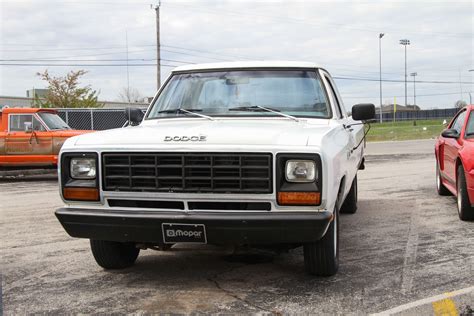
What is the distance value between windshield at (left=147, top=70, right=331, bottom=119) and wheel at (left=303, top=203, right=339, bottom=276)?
3.79ft

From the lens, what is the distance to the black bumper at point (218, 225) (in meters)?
3.76

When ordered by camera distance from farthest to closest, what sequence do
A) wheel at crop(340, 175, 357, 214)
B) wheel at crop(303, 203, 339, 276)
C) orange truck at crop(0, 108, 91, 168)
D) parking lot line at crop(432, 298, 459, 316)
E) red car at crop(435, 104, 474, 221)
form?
orange truck at crop(0, 108, 91, 168) < wheel at crop(340, 175, 357, 214) < red car at crop(435, 104, 474, 221) < wheel at crop(303, 203, 339, 276) < parking lot line at crop(432, 298, 459, 316)

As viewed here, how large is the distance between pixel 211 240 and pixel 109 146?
1033 mm

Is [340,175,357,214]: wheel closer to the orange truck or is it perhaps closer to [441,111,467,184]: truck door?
[441,111,467,184]: truck door

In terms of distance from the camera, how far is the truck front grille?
3838mm

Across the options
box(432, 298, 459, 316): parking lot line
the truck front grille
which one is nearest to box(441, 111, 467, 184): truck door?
box(432, 298, 459, 316): parking lot line

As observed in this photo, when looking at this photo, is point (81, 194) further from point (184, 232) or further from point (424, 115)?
point (424, 115)

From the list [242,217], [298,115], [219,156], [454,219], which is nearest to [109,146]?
[219,156]

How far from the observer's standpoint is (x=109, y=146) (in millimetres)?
4082

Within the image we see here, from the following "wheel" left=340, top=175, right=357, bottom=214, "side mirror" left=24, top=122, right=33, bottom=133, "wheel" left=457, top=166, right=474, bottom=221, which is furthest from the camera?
"side mirror" left=24, top=122, right=33, bottom=133

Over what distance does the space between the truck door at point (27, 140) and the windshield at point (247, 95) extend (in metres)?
8.69

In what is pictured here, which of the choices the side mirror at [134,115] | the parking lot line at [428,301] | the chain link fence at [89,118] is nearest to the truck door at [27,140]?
the chain link fence at [89,118]

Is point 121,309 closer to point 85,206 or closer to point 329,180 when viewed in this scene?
point 85,206

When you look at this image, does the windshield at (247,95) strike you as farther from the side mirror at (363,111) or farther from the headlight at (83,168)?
the headlight at (83,168)
